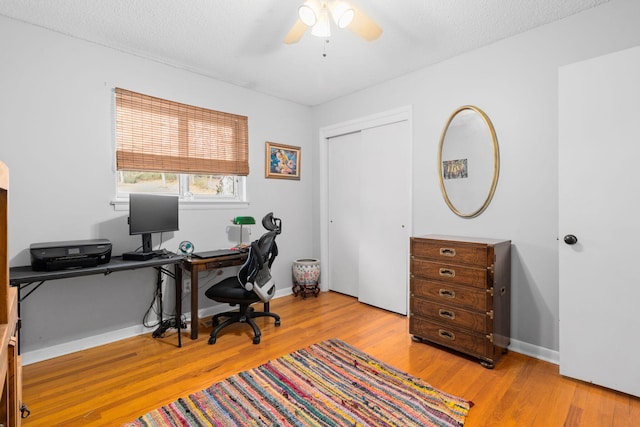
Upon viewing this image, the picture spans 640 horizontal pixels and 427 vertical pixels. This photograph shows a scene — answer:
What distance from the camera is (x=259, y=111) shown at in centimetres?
375

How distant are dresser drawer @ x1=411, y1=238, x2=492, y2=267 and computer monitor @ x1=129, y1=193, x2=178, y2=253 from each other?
2179 mm

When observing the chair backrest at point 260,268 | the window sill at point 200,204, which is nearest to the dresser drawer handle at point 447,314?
the chair backrest at point 260,268

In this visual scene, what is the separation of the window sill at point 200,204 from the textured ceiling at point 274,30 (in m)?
1.33

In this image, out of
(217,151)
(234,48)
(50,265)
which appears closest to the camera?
(50,265)

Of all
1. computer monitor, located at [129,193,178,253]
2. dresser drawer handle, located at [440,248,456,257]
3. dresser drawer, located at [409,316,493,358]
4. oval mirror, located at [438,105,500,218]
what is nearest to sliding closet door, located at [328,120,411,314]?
oval mirror, located at [438,105,500,218]

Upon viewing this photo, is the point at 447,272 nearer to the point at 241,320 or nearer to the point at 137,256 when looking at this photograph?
the point at 241,320

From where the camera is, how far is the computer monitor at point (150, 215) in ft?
8.45

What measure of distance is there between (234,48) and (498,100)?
2293mm

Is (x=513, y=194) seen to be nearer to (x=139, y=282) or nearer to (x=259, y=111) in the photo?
(x=259, y=111)

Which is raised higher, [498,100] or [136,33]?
[136,33]

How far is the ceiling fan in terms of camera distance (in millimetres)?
1779

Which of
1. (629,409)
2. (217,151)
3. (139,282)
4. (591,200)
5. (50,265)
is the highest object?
(217,151)

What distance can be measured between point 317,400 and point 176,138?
2623 millimetres

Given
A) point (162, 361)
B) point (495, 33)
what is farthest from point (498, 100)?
point (162, 361)
